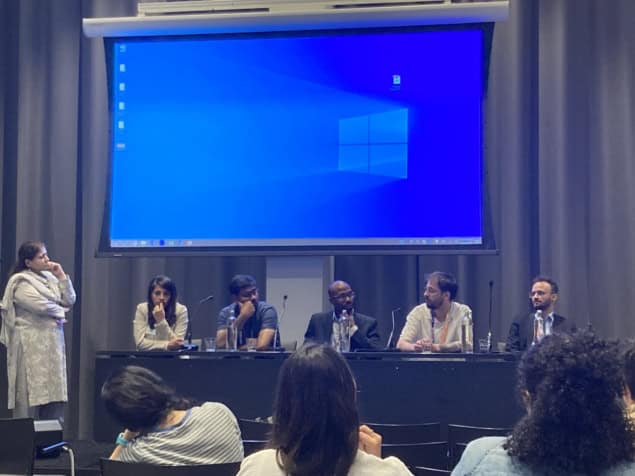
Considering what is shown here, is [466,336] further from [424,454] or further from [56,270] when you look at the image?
[56,270]

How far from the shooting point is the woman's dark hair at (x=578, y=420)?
75.5 inches

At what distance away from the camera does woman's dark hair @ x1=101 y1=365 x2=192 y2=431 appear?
268cm

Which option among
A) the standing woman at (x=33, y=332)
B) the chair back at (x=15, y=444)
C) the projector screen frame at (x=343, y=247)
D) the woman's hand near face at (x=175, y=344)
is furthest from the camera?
the standing woman at (x=33, y=332)

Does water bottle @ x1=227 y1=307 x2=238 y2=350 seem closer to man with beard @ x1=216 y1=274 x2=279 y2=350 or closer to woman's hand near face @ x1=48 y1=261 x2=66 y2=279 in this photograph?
man with beard @ x1=216 y1=274 x2=279 y2=350

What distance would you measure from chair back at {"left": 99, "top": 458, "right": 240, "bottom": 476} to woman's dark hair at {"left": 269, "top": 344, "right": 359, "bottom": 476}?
55 cm

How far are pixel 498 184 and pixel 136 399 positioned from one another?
16.1ft

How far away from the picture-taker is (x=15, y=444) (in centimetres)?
340

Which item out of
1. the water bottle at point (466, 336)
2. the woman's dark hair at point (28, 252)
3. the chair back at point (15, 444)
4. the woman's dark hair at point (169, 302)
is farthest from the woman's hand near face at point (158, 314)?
the chair back at point (15, 444)

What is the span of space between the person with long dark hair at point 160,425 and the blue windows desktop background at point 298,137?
308cm

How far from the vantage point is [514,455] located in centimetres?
195

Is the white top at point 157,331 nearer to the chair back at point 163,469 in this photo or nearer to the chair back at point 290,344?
the chair back at point 290,344

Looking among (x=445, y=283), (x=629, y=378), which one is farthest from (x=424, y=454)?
(x=445, y=283)

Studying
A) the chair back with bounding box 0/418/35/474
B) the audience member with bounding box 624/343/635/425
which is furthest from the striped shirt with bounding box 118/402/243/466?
the audience member with bounding box 624/343/635/425

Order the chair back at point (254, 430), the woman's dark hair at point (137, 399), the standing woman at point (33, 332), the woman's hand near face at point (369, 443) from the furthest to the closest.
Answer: the standing woman at point (33, 332), the chair back at point (254, 430), the woman's dark hair at point (137, 399), the woman's hand near face at point (369, 443)
